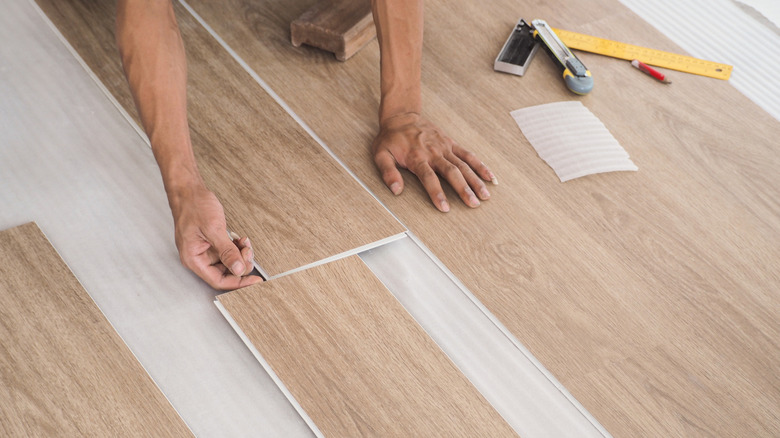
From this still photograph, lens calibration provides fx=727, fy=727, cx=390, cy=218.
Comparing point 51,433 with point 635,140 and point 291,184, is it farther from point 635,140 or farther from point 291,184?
point 635,140

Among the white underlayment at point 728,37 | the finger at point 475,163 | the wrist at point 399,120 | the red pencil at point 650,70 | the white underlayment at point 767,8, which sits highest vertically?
the white underlayment at point 767,8

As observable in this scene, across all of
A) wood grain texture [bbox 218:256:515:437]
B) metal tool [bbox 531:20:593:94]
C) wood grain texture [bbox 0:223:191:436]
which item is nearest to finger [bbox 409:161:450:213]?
wood grain texture [bbox 218:256:515:437]

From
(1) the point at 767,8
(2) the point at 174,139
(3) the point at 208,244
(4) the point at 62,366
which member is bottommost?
(4) the point at 62,366

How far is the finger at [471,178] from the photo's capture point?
6.22 feet

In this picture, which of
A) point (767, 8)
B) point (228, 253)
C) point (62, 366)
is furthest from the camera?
point (767, 8)

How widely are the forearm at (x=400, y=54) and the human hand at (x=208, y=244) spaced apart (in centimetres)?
62

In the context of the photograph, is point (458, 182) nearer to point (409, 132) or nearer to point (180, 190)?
point (409, 132)

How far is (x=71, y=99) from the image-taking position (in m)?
2.02

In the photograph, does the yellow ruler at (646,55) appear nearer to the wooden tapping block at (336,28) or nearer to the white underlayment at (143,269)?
the wooden tapping block at (336,28)

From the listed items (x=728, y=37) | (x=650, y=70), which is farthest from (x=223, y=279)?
(x=728, y=37)

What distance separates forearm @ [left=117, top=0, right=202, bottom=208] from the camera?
5.35 ft

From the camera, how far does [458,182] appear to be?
1872 mm

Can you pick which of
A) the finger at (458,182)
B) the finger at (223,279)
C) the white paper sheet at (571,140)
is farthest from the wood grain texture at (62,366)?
the white paper sheet at (571,140)

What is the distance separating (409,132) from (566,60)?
0.65 meters
